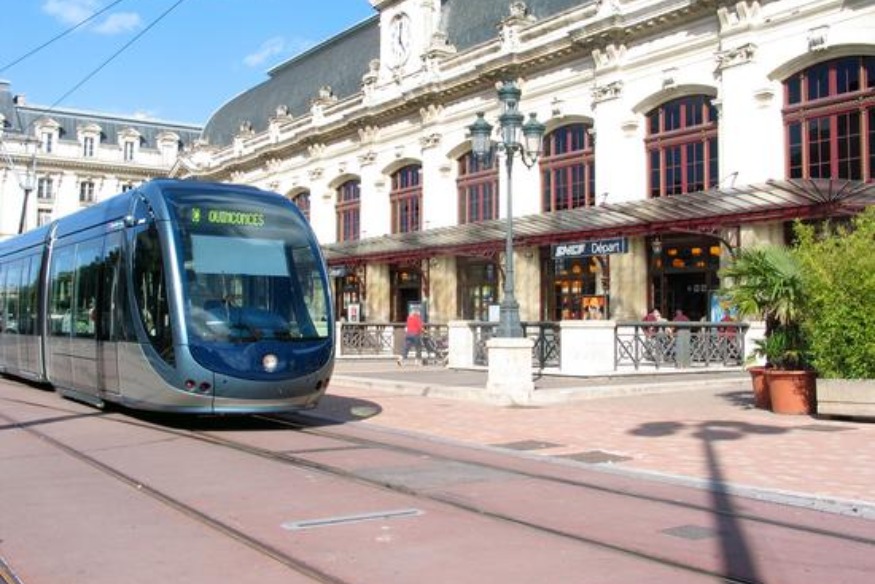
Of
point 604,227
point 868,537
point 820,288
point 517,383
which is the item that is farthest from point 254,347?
point 604,227

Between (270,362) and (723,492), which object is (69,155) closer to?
(270,362)

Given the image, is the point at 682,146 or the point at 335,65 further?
the point at 335,65

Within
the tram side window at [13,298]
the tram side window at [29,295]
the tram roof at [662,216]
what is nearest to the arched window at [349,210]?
the tram roof at [662,216]

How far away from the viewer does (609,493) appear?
28.3 feet

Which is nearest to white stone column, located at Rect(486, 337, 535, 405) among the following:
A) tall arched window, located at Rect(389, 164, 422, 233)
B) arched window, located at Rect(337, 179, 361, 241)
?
tall arched window, located at Rect(389, 164, 422, 233)

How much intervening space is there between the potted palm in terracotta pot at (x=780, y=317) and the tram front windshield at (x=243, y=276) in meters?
7.40

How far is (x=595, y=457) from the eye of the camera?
432 inches

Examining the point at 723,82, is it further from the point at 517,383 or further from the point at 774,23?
the point at 517,383

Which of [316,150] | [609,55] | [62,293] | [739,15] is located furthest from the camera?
[316,150]

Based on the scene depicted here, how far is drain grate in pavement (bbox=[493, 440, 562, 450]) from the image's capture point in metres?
11.9

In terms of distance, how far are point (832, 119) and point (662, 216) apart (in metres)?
5.45

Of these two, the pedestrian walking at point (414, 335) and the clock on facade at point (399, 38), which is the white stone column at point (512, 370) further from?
the clock on facade at point (399, 38)

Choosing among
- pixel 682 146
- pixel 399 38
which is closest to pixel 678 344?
pixel 682 146

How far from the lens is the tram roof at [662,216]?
23.4 m
